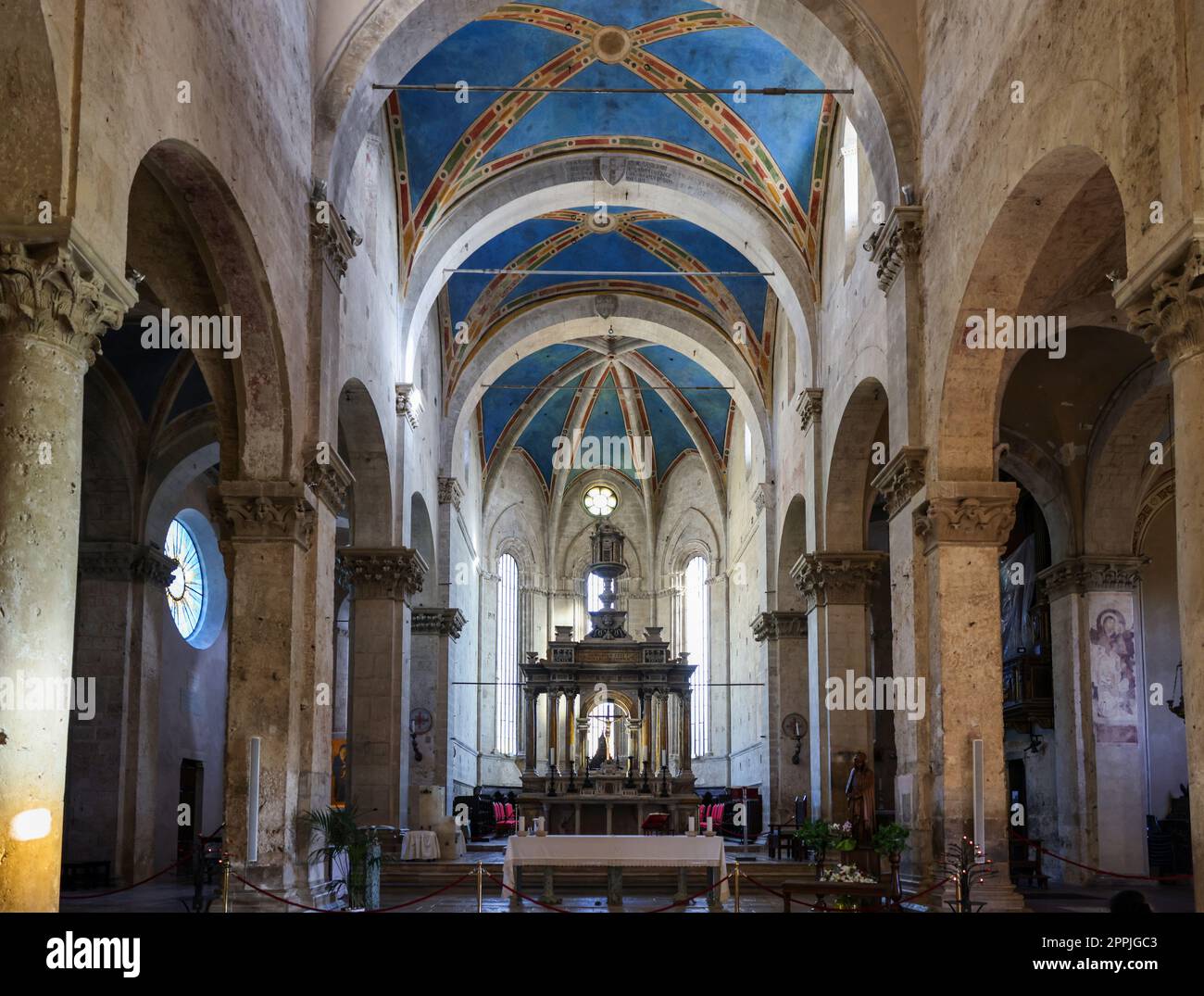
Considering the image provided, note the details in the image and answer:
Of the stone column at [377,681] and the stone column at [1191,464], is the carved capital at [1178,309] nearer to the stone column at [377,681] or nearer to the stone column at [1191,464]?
the stone column at [1191,464]

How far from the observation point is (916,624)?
13211 millimetres

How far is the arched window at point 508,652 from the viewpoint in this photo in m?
36.2

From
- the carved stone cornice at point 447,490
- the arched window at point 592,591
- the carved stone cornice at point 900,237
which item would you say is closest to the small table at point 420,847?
the carved stone cornice at point 447,490

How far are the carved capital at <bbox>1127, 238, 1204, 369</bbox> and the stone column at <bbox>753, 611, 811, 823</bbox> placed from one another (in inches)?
648

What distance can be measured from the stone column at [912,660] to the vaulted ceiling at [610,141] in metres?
7.37

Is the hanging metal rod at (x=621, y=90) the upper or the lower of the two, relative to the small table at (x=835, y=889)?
upper

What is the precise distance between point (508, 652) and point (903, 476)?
24655mm

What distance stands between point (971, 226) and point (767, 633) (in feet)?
44.2

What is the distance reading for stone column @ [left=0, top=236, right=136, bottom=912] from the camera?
7.34m

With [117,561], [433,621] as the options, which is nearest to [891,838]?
[117,561]

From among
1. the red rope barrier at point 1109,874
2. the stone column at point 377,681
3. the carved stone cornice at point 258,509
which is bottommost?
the red rope barrier at point 1109,874

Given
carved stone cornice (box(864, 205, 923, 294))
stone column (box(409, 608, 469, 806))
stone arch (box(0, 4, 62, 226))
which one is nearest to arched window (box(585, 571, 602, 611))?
stone column (box(409, 608, 469, 806))

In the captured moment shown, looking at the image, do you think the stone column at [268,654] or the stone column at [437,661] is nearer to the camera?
the stone column at [268,654]
